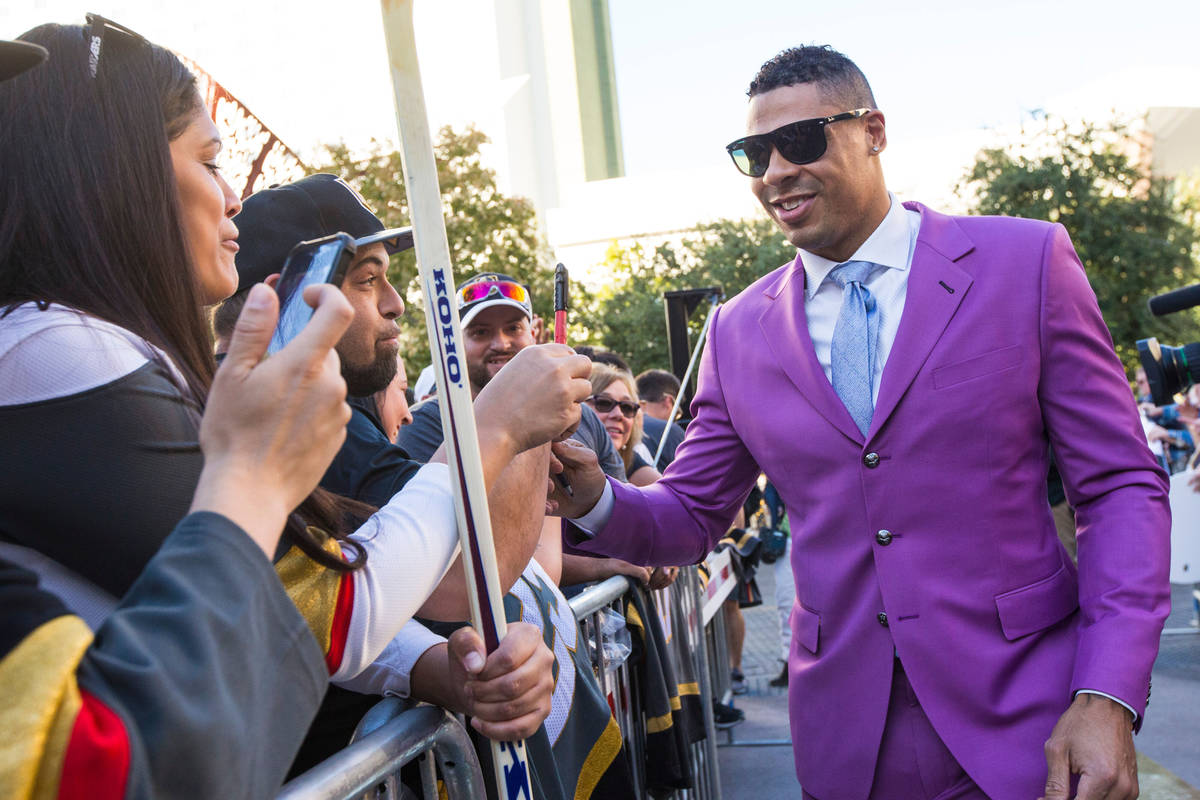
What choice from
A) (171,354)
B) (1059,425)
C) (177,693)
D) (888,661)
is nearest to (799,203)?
(1059,425)

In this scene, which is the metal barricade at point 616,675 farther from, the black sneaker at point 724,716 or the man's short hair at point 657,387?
the man's short hair at point 657,387

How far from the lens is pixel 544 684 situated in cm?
167

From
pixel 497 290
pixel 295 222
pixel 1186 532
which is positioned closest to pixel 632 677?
pixel 497 290

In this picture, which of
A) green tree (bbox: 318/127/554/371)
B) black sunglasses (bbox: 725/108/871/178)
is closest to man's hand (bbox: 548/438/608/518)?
black sunglasses (bbox: 725/108/871/178)

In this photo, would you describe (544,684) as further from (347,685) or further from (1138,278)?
(1138,278)

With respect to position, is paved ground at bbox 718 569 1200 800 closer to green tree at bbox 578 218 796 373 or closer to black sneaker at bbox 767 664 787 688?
black sneaker at bbox 767 664 787 688

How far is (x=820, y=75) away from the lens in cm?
260

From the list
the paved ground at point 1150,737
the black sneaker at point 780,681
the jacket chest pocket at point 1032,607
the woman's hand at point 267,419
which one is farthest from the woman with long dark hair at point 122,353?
the black sneaker at point 780,681

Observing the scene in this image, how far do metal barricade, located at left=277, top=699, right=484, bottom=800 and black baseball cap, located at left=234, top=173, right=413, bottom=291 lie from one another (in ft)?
2.94

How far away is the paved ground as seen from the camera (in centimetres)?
507

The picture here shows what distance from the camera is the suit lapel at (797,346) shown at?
7.38 ft

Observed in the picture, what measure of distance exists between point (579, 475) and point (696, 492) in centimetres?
36

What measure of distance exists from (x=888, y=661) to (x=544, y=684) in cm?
82

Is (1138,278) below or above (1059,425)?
below
